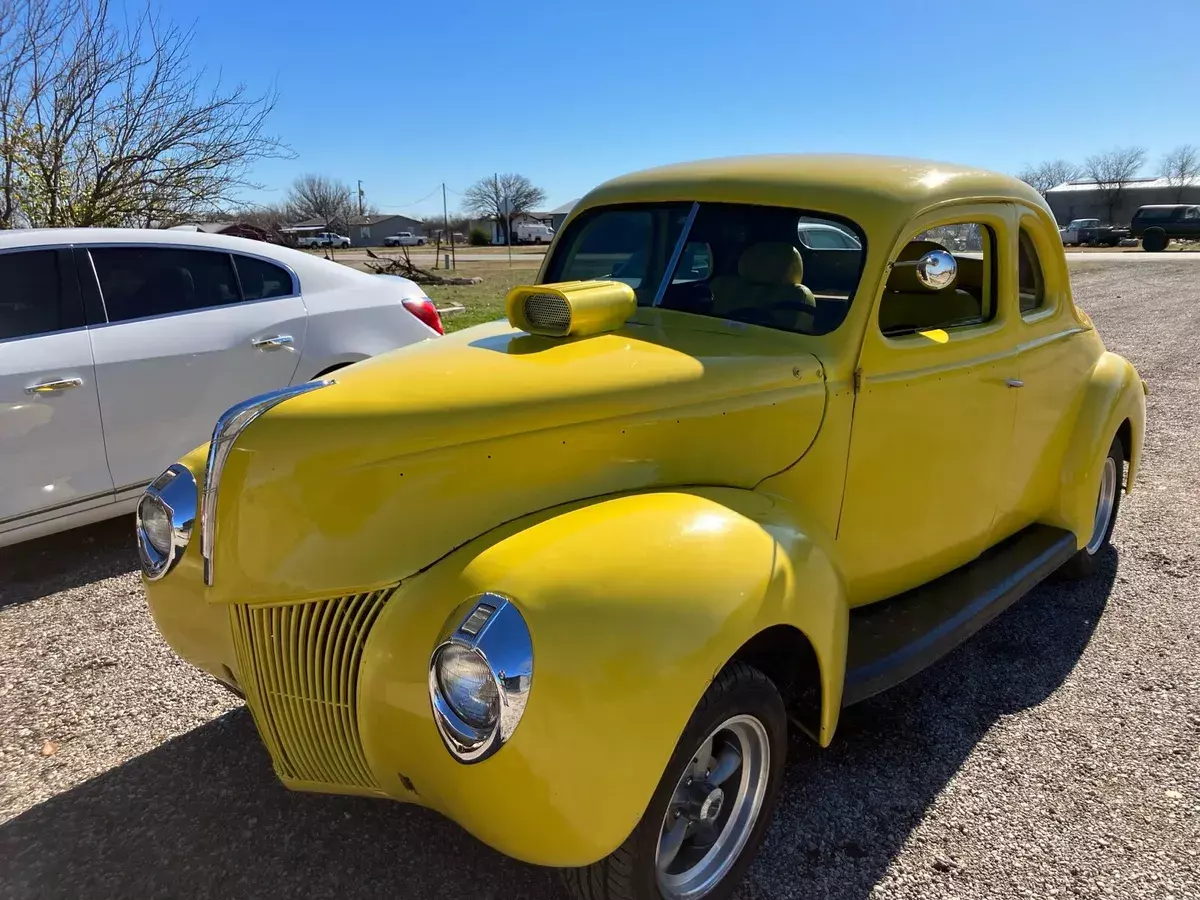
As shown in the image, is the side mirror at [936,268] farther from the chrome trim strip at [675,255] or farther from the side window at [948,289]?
the chrome trim strip at [675,255]

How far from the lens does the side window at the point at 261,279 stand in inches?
193

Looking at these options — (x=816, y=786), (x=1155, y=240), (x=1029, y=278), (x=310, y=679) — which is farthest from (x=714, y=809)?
(x=1155, y=240)

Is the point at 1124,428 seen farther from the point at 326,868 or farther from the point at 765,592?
the point at 326,868

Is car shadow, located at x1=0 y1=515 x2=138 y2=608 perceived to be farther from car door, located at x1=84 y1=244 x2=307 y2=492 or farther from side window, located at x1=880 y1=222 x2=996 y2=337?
side window, located at x1=880 y1=222 x2=996 y2=337

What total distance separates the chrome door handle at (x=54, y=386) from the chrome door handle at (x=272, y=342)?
935 mm

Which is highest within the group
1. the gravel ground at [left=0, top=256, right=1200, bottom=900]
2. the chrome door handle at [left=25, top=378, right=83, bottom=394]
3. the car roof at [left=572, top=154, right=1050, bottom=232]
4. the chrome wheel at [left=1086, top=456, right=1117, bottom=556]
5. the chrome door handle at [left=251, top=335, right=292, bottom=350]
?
the car roof at [left=572, top=154, right=1050, bottom=232]

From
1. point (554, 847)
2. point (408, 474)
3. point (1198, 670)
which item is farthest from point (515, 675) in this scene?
point (1198, 670)

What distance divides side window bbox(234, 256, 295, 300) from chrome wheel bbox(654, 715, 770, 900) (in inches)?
156

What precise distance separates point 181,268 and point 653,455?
11.6ft

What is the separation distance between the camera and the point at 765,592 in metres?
2.09

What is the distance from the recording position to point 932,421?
303 centimetres

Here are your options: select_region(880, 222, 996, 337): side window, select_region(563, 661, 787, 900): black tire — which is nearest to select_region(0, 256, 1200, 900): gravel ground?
select_region(563, 661, 787, 900): black tire

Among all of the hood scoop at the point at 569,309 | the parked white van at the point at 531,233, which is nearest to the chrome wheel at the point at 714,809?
the hood scoop at the point at 569,309

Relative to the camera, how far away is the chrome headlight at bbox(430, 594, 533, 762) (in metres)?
1.74
